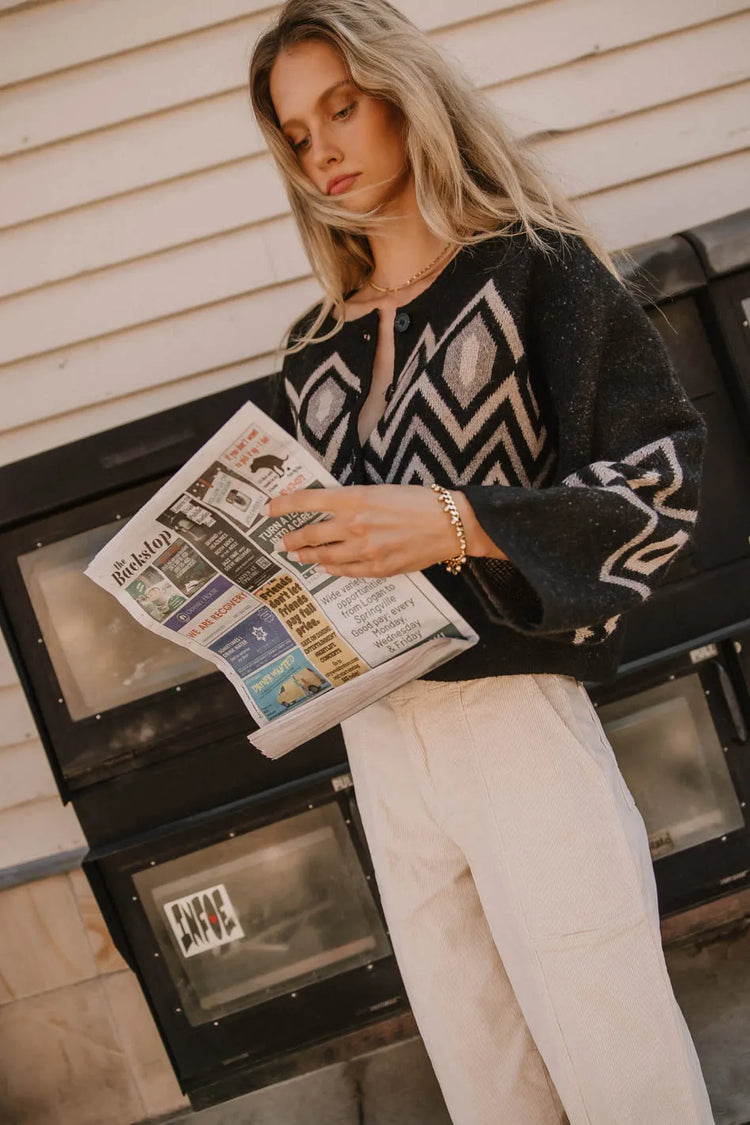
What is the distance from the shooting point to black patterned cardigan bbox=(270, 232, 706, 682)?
122 cm

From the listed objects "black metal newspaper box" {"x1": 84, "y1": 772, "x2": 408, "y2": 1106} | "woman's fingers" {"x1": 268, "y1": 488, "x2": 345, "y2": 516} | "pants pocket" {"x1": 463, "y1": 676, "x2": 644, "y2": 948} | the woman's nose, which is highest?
the woman's nose

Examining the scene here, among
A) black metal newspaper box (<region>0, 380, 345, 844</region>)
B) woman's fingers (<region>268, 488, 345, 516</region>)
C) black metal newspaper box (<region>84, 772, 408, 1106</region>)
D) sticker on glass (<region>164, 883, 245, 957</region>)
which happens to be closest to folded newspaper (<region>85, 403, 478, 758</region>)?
woman's fingers (<region>268, 488, 345, 516</region>)

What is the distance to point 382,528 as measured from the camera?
1213 millimetres

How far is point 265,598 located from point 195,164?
1.77 metres

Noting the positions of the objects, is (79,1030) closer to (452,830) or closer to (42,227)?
(452,830)

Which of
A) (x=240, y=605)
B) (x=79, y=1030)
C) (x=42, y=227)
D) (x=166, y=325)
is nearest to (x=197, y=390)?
(x=166, y=325)

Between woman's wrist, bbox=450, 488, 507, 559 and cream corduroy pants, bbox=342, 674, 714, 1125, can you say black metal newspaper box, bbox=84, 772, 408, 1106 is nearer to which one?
cream corduroy pants, bbox=342, 674, 714, 1125

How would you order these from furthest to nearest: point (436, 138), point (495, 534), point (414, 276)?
point (414, 276) → point (436, 138) → point (495, 534)

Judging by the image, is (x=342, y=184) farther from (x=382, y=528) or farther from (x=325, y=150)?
(x=382, y=528)

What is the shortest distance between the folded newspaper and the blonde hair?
0.50 m

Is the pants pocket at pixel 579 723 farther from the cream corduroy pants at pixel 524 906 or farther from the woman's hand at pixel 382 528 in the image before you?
the woman's hand at pixel 382 528

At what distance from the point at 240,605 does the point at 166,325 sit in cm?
156

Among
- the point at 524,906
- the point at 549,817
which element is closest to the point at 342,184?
the point at 549,817

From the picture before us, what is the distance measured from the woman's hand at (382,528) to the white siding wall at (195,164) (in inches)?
62.0
